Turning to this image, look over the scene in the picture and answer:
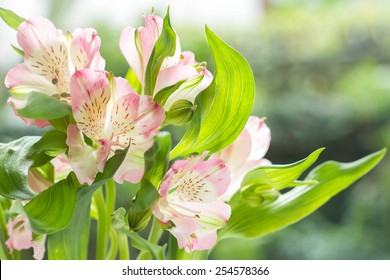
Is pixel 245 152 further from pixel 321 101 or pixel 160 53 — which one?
pixel 321 101

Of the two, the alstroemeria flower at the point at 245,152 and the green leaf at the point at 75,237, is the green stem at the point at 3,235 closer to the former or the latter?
the green leaf at the point at 75,237

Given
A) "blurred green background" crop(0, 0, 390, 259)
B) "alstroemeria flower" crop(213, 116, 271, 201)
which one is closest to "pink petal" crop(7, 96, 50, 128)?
"alstroemeria flower" crop(213, 116, 271, 201)

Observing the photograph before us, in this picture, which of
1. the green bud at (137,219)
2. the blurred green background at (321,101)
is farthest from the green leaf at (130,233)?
the blurred green background at (321,101)

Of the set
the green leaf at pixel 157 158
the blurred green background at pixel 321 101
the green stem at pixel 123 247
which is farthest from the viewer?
the blurred green background at pixel 321 101

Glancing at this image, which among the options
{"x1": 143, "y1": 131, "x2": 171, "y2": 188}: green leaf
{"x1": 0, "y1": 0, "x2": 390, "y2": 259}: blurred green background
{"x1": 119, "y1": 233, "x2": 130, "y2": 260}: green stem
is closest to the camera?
{"x1": 143, "y1": 131, "x2": 171, "y2": 188}: green leaf

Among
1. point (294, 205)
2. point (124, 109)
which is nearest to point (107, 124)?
point (124, 109)

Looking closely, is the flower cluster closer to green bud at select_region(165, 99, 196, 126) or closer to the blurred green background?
green bud at select_region(165, 99, 196, 126)
